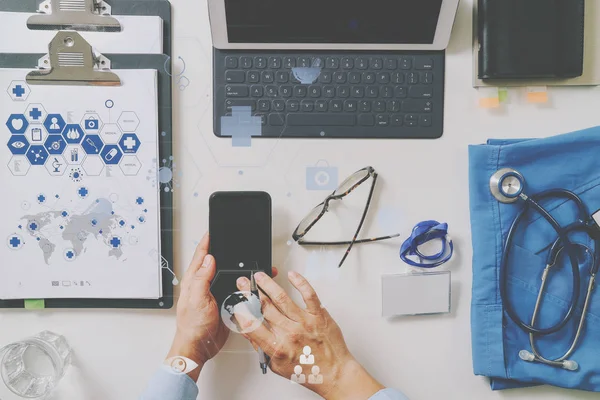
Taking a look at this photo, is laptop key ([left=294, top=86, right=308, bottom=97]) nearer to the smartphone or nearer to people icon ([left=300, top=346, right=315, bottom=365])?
the smartphone

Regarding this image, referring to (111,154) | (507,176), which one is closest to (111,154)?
(111,154)

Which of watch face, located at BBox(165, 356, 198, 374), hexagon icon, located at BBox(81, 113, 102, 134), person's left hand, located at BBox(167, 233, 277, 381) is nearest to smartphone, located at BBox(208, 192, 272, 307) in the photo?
person's left hand, located at BBox(167, 233, 277, 381)

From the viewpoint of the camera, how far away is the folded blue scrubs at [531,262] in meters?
0.75

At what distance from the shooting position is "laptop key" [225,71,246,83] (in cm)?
76

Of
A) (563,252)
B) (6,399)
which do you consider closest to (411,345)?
(563,252)

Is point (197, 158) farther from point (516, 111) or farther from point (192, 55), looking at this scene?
point (516, 111)

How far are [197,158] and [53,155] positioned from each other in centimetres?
24

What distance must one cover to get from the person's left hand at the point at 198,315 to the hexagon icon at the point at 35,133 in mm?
324

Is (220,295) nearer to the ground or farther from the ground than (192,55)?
nearer to the ground

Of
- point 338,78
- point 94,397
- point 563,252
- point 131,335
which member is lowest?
point 94,397

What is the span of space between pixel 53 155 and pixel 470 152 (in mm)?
701

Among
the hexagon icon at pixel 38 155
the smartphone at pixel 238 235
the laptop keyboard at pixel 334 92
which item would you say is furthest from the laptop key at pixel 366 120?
the hexagon icon at pixel 38 155

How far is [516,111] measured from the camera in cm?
79

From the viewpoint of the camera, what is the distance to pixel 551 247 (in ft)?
2.44
